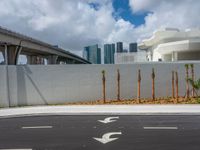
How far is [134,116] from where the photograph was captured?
16.1m

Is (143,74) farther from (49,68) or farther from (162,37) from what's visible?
(162,37)

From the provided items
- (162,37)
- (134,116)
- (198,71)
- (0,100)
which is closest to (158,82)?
(198,71)

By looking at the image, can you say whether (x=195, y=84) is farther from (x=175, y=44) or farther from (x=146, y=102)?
(x=175, y=44)

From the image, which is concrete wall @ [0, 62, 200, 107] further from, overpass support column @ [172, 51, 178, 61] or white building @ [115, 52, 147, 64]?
white building @ [115, 52, 147, 64]

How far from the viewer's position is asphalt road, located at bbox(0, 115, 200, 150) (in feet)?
32.6

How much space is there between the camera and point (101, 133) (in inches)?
462

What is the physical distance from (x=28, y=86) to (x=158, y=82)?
7.54 meters

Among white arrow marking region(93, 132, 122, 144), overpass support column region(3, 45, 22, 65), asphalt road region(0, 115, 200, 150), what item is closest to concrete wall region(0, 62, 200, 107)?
asphalt road region(0, 115, 200, 150)

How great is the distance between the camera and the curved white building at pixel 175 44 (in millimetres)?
45969

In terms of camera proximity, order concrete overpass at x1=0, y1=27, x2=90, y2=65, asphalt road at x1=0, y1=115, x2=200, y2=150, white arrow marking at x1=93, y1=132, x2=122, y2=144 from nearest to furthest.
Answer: asphalt road at x1=0, y1=115, x2=200, y2=150
white arrow marking at x1=93, y1=132, x2=122, y2=144
concrete overpass at x1=0, y1=27, x2=90, y2=65

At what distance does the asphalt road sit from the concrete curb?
90 centimetres

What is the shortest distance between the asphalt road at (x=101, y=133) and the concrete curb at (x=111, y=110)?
0.90 meters

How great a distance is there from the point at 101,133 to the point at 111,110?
19.7ft

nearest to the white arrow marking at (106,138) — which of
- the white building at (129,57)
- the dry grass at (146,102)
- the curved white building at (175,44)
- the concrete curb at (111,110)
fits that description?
the concrete curb at (111,110)
